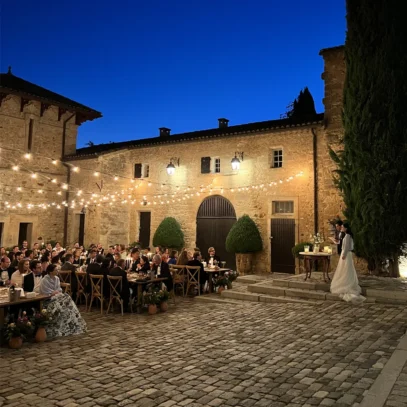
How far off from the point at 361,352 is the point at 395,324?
1965 mm

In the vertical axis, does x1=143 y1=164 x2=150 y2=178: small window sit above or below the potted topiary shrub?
above

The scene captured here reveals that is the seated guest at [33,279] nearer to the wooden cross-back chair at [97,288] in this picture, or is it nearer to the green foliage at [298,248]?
the wooden cross-back chair at [97,288]

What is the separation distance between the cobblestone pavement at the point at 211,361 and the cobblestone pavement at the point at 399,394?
0.31 ft

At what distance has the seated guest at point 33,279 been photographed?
7.25 metres

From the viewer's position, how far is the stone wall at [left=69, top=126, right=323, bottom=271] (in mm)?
14609

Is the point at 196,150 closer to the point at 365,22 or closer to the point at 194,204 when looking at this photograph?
the point at 194,204

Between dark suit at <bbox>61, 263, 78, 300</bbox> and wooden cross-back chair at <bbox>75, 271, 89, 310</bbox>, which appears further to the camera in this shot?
dark suit at <bbox>61, 263, 78, 300</bbox>

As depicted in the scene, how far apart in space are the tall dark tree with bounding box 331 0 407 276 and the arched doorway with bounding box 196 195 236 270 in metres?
5.66

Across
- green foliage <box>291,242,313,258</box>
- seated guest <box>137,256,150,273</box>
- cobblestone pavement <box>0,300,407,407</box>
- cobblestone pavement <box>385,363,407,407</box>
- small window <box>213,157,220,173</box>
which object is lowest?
cobblestone pavement <box>0,300,407,407</box>

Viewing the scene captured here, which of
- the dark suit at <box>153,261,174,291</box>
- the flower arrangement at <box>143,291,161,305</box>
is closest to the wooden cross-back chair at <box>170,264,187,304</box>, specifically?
the dark suit at <box>153,261,174,291</box>

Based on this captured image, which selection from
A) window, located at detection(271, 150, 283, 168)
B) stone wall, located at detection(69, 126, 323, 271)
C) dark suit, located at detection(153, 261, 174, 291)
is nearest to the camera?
dark suit, located at detection(153, 261, 174, 291)

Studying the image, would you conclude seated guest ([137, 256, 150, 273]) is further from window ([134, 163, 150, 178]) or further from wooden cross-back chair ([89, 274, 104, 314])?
window ([134, 163, 150, 178])

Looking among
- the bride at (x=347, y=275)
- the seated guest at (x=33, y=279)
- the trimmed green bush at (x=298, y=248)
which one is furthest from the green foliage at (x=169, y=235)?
the seated guest at (x=33, y=279)

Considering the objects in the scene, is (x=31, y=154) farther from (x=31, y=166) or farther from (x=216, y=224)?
(x=216, y=224)
